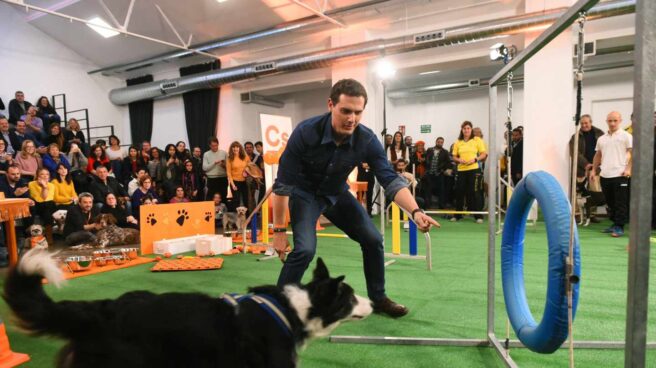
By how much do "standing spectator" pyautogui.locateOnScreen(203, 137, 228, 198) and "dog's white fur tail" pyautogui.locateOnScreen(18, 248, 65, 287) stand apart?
784 centimetres

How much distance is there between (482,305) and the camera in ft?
10.8

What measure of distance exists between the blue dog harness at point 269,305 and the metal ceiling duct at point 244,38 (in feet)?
27.7

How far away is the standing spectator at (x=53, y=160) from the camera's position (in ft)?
23.9

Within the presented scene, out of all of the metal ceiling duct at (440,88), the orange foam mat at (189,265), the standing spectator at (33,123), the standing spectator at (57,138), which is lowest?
the orange foam mat at (189,265)

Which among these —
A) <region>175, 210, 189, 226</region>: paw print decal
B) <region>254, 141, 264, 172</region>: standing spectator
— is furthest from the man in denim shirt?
<region>254, 141, 264, 172</region>: standing spectator

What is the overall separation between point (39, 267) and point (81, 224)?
565 cm

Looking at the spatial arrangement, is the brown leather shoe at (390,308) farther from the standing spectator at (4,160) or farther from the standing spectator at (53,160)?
the standing spectator at (4,160)

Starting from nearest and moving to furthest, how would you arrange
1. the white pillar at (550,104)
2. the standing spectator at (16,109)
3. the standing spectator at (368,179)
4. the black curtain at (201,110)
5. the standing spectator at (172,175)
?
the white pillar at (550,104) < the standing spectator at (172,175) < the standing spectator at (368,179) < the standing spectator at (16,109) < the black curtain at (201,110)

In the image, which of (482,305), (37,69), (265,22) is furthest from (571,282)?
(37,69)

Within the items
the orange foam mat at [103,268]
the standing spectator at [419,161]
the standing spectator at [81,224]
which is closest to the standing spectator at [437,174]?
the standing spectator at [419,161]

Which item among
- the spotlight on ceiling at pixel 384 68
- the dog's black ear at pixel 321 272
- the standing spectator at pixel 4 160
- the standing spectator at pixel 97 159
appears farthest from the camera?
the spotlight on ceiling at pixel 384 68

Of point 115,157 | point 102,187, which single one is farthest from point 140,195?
point 115,157

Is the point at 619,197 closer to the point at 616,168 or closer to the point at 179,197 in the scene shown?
the point at 616,168

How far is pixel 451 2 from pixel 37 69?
1179 cm
